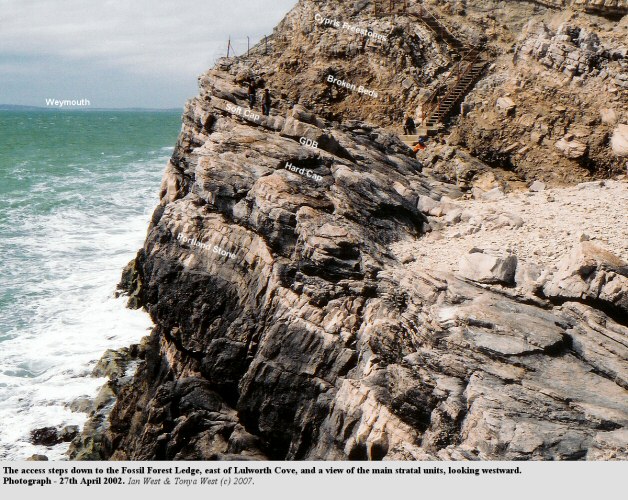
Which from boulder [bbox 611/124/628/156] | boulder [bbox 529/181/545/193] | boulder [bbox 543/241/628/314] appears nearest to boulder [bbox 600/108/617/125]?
boulder [bbox 611/124/628/156]

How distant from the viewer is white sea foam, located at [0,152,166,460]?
25.7 m

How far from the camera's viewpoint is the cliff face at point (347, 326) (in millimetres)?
14398

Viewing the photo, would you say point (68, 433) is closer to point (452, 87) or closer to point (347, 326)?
point (347, 326)

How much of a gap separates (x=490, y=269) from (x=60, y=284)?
89.6 ft

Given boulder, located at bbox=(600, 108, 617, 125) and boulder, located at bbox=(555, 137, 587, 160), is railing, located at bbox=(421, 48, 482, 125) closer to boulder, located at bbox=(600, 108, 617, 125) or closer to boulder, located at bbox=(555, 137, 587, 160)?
boulder, located at bbox=(555, 137, 587, 160)

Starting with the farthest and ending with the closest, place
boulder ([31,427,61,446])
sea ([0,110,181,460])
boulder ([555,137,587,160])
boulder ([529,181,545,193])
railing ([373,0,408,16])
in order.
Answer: railing ([373,0,408,16]) < boulder ([555,137,587,160]) < boulder ([529,181,545,193]) < sea ([0,110,181,460]) < boulder ([31,427,61,446])

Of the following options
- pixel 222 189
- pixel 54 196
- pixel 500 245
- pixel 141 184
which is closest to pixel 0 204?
pixel 54 196

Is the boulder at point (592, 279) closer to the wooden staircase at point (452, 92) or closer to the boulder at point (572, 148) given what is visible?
the boulder at point (572, 148)

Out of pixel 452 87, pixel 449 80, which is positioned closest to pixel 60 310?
pixel 452 87

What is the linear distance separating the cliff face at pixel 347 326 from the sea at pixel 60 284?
12.5 feet

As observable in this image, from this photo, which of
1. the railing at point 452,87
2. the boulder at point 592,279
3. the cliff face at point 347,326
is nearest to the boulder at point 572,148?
the cliff face at point 347,326

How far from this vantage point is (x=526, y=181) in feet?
98.2

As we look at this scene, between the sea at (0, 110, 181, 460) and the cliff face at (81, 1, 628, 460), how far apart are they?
3802mm

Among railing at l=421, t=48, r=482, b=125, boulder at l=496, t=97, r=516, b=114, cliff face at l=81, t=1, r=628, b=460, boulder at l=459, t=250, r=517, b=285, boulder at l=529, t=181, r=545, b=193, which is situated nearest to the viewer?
cliff face at l=81, t=1, r=628, b=460
